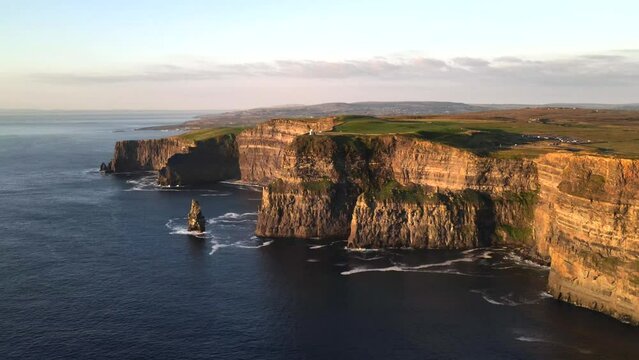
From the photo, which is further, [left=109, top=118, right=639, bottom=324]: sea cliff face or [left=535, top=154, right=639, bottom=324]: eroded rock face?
[left=109, top=118, right=639, bottom=324]: sea cliff face

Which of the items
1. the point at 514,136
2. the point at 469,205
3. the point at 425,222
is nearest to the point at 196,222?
the point at 425,222

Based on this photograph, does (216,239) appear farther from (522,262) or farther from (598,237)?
(598,237)

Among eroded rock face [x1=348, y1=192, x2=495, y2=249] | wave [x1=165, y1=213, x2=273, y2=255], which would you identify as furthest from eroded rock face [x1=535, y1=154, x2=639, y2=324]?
wave [x1=165, y1=213, x2=273, y2=255]

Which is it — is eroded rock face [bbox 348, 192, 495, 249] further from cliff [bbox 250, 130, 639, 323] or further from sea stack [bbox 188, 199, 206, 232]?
sea stack [bbox 188, 199, 206, 232]

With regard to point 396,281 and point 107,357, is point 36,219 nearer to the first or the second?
point 107,357

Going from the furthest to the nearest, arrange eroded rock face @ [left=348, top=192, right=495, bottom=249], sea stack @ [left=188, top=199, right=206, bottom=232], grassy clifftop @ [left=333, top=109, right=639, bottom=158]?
sea stack @ [left=188, top=199, right=206, bottom=232], grassy clifftop @ [left=333, top=109, right=639, bottom=158], eroded rock face @ [left=348, top=192, right=495, bottom=249]

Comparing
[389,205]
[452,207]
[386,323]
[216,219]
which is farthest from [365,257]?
[216,219]

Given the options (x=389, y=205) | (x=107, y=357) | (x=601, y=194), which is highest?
(x=601, y=194)
